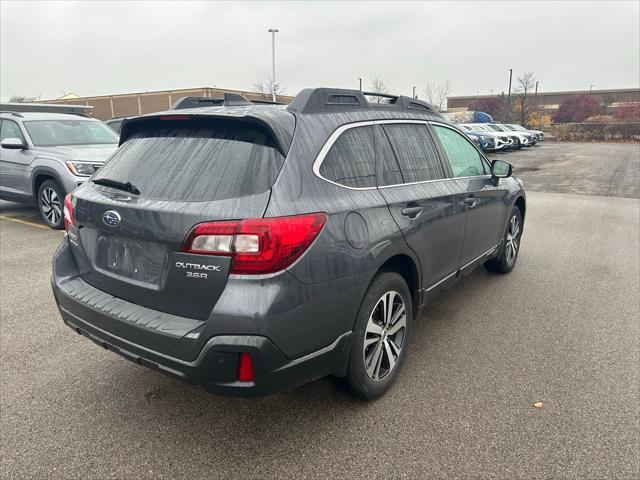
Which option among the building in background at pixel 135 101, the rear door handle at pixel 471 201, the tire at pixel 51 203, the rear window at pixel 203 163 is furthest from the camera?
the building in background at pixel 135 101

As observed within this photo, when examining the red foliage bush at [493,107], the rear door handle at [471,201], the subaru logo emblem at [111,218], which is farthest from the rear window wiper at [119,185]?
the red foliage bush at [493,107]

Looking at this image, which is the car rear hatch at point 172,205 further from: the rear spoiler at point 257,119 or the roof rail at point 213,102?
the roof rail at point 213,102

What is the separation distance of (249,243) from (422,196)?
1.53 meters

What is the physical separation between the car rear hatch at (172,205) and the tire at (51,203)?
5.05 m

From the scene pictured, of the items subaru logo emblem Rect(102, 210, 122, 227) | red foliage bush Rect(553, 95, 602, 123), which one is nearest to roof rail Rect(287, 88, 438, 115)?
subaru logo emblem Rect(102, 210, 122, 227)

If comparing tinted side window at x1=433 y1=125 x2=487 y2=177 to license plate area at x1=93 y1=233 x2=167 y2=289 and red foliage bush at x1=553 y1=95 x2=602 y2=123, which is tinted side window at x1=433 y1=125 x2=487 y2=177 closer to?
license plate area at x1=93 y1=233 x2=167 y2=289

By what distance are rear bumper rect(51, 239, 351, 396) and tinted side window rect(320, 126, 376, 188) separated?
82cm

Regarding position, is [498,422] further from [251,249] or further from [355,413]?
[251,249]

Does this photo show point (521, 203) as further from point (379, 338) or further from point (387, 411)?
point (387, 411)

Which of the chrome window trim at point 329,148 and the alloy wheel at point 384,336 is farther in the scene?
the alloy wheel at point 384,336

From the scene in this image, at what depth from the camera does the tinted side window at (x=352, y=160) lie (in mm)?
2562

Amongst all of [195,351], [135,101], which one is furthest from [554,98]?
[195,351]

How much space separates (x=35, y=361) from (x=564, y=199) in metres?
11.4

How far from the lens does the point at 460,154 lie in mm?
4141
